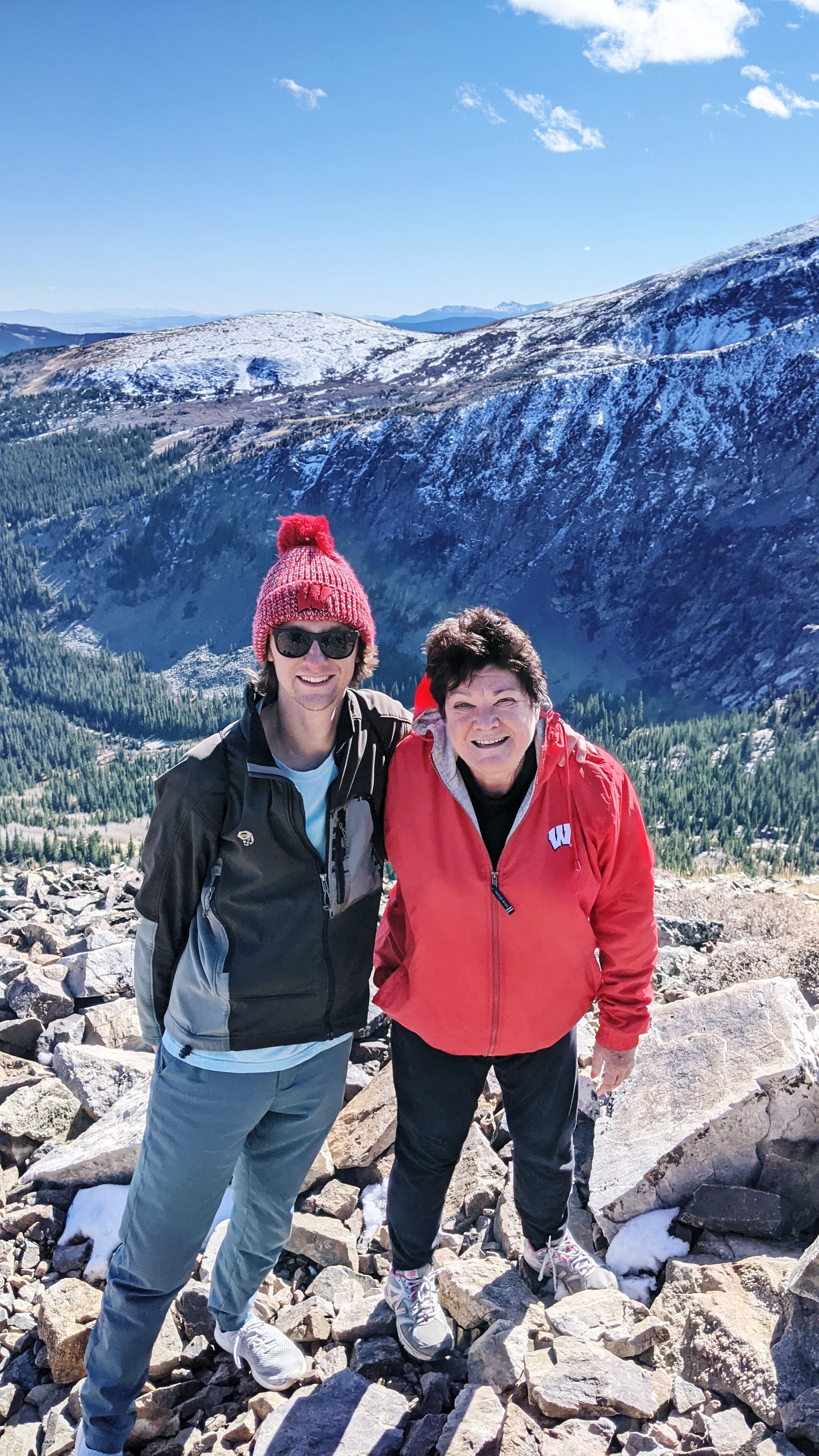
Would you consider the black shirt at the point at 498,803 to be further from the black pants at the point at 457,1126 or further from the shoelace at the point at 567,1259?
the shoelace at the point at 567,1259

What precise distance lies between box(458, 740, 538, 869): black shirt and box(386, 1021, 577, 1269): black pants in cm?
90

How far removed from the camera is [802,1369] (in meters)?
2.96

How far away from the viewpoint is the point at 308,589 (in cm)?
304

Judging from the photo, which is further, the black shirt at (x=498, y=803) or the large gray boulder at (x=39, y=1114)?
the large gray boulder at (x=39, y=1114)

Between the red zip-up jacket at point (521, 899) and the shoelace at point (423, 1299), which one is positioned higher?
the red zip-up jacket at point (521, 899)

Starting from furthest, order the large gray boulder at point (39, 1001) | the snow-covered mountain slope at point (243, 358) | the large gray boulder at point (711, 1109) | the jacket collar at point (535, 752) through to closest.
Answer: the snow-covered mountain slope at point (243, 358), the large gray boulder at point (39, 1001), the large gray boulder at point (711, 1109), the jacket collar at point (535, 752)

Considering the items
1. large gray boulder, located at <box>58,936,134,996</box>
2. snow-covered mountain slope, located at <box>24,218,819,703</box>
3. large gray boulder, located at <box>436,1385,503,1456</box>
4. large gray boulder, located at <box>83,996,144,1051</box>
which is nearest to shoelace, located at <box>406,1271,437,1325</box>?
large gray boulder, located at <box>436,1385,503,1456</box>

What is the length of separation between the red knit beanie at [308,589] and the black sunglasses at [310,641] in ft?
0.17

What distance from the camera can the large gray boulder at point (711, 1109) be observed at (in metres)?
3.90

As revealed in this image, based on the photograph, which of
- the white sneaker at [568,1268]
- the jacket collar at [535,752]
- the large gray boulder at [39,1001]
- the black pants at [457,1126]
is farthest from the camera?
the large gray boulder at [39,1001]

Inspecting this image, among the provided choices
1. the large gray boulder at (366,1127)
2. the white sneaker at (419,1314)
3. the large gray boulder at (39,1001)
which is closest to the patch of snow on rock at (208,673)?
the large gray boulder at (39,1001)

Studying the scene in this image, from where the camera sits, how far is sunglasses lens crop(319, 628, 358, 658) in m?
2.98

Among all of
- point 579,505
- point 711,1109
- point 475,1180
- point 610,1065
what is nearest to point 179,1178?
point 610,1065

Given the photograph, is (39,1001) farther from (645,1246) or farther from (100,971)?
(645,1246)
